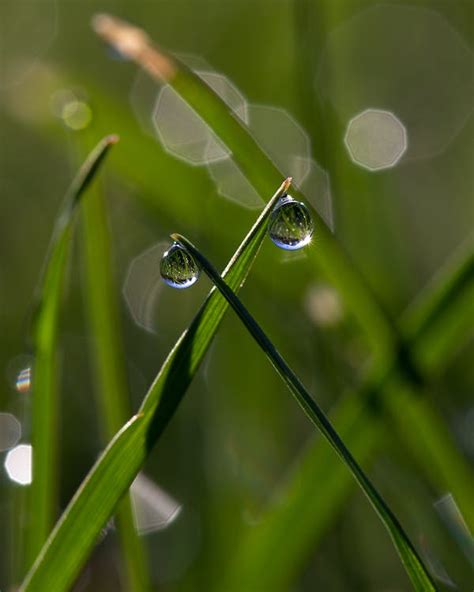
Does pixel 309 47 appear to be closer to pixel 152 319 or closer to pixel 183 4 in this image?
pixel 152 319

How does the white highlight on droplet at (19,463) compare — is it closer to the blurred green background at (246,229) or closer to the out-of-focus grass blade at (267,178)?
the blurred green background at (246,229)

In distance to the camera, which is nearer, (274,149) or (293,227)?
(293,227)

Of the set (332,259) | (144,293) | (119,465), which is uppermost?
(332,259)

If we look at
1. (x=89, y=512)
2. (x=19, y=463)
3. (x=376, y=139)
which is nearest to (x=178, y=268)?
(x=89, y=512)

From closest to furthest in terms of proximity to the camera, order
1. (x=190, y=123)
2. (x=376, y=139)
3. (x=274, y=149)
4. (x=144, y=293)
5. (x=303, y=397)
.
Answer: (x=303, y=397)
(x=144, y=293)
(x=376, y=139)
(x=274, y=149)
(x=190, y=123)

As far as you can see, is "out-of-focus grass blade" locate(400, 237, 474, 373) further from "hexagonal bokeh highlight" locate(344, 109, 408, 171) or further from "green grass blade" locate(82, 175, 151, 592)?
"hexagonal bokeh highlight" locate(344, 109, 408, 171)

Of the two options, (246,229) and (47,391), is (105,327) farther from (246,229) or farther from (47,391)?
(246,229)
